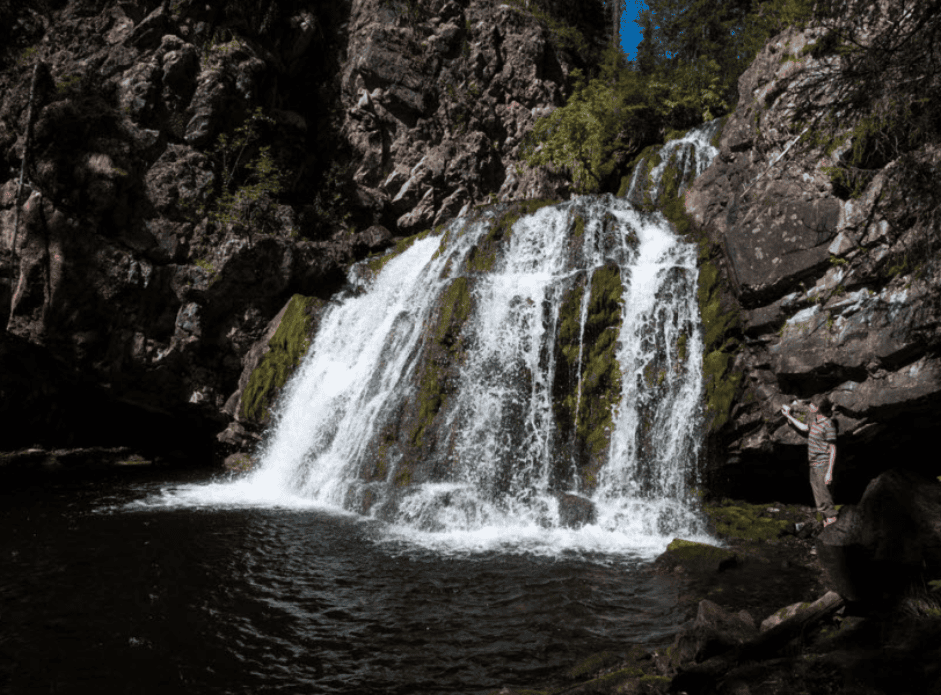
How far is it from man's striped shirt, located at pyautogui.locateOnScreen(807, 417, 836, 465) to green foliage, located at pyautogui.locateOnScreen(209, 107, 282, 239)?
15.2 m

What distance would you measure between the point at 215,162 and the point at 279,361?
7.21m

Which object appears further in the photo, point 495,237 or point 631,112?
point 631,112

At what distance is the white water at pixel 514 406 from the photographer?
9.81 meters

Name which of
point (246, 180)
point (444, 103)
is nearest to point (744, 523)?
point (246, 180)

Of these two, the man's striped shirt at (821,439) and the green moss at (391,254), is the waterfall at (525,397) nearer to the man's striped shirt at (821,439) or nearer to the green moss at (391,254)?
the man's striped shirt at (821,439)

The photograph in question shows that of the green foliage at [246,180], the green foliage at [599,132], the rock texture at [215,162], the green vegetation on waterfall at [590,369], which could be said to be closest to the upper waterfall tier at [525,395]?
the green vegetation on waterfall at [590,369]

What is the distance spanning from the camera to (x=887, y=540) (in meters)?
4.30

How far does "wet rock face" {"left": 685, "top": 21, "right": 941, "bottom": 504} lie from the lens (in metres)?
8.51

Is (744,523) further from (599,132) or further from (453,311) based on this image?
(599,132)

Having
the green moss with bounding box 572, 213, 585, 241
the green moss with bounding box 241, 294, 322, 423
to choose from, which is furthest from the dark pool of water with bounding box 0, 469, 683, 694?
the green moss with bounding box 572, 213, 585, 241

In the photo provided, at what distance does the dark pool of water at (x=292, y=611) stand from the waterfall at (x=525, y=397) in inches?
75.7

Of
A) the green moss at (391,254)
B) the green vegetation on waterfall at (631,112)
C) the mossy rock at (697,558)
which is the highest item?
the green vegetation on waterfall at (631,112)

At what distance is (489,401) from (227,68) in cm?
1497

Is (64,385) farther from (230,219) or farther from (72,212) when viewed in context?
(230,219)
